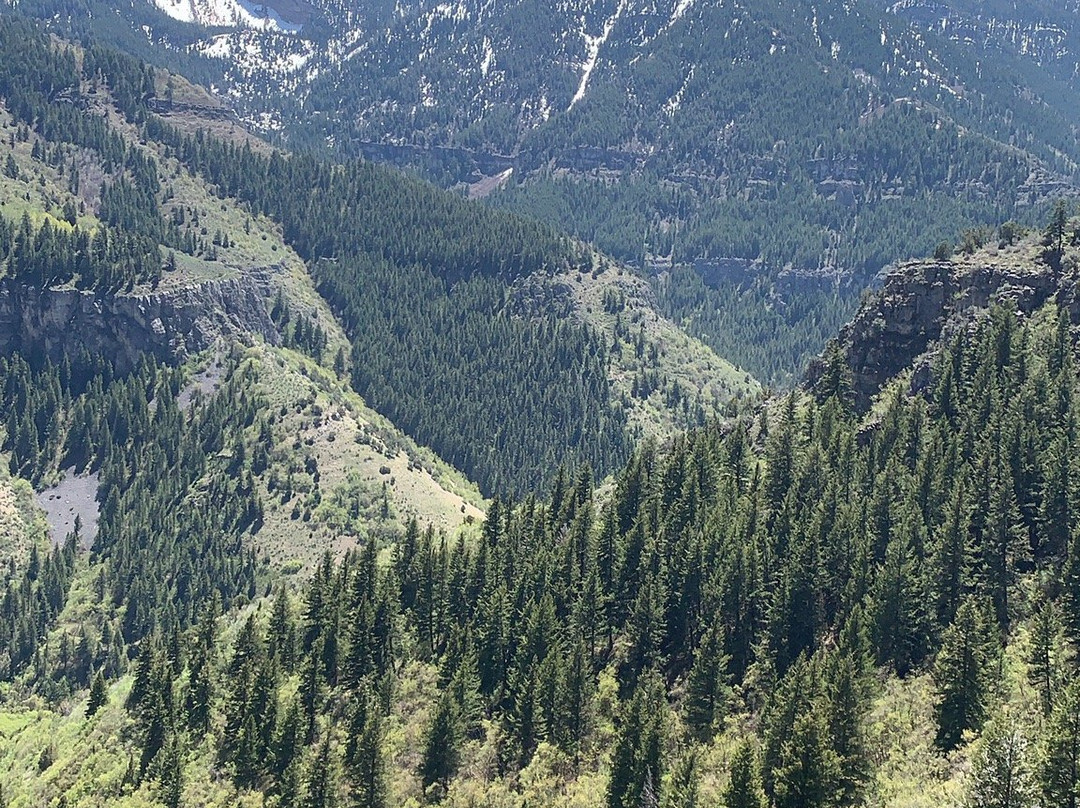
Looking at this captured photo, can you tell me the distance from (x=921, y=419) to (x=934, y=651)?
137 feet

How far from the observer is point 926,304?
582 ft

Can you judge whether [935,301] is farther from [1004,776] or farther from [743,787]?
[1004,776]

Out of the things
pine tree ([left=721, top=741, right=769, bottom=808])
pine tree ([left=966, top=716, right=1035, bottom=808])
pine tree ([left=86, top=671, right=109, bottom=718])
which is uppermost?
pine tree ([left=966, top=716, right=1035, bottom=808])

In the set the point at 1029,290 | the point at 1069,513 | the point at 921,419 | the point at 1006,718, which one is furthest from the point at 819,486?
the point at 1006,718

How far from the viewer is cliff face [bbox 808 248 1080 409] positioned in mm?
166875

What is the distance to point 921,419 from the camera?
508 feet

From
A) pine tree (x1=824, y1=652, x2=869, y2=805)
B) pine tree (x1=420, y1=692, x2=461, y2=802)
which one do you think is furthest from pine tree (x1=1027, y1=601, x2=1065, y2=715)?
pine tree (x1=420, y1=692, x2=461, y2=802)

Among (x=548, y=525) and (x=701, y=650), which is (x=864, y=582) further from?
(x=548, y=525)

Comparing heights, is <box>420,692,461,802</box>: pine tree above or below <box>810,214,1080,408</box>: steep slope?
below

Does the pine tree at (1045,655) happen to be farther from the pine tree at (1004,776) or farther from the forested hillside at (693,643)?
the pine tree at (1004,776)

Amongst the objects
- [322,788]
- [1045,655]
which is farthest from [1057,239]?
[322,788]

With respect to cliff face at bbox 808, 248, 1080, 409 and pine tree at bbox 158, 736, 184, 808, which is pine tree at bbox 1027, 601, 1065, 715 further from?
pine tree at bbox 158, 736, 184, 808

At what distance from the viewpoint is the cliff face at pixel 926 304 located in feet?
547

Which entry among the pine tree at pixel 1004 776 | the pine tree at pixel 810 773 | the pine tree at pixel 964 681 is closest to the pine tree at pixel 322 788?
the pine tree at pixel 810 773
